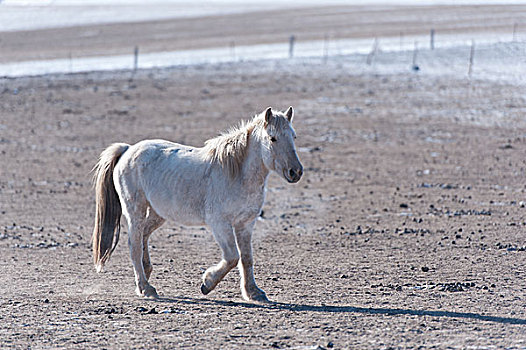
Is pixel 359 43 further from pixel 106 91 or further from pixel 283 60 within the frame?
pixel 106 91

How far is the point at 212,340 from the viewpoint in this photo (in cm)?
613

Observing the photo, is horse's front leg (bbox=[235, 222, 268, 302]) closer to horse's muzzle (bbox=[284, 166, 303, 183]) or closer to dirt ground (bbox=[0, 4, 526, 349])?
dirt ground (bbox=[0, 4, 526, 349])

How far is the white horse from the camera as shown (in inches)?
279

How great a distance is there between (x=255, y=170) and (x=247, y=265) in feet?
2.96

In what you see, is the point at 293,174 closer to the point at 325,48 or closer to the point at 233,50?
the point at 325,48

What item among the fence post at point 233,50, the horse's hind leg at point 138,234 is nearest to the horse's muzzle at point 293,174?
the horse's hind leg at point 138,234

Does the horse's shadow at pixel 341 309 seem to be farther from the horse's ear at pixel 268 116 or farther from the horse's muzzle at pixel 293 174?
the horse's ear at pixel 268 116

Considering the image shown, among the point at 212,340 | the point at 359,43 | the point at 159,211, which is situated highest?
the point at 359,43

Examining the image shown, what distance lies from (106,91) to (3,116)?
16.0 ft

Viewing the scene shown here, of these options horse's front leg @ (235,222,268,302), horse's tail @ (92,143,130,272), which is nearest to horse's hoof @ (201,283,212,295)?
horse's front leg @ (235,222,268,302)

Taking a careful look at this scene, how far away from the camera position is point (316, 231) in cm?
1080

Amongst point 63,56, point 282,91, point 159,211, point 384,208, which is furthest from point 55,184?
point 63,56

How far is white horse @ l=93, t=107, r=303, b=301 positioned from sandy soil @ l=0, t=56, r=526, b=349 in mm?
470

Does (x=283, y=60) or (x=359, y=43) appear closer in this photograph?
(x=283, y=60)
